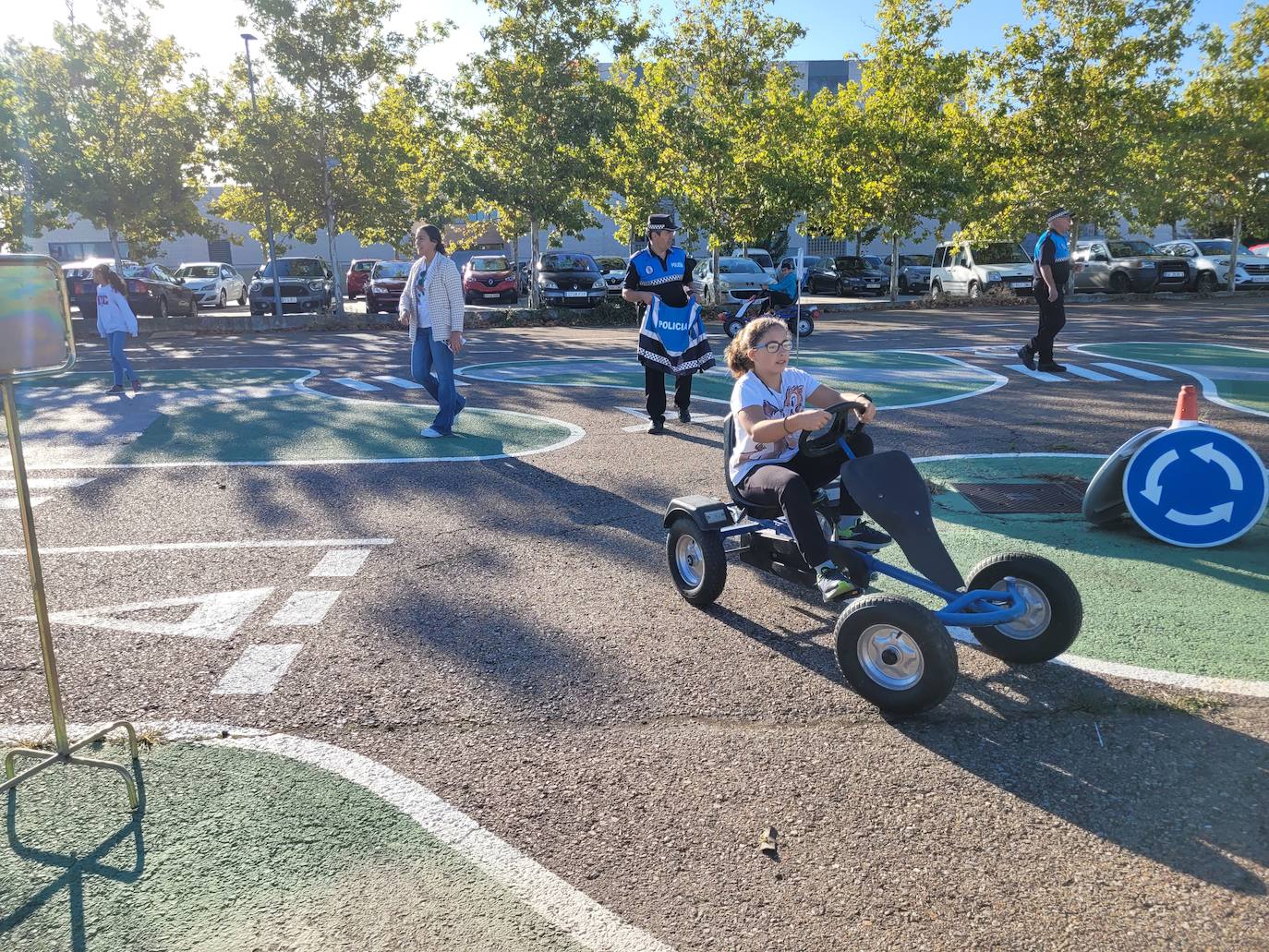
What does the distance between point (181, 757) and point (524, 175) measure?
2091 centimetres

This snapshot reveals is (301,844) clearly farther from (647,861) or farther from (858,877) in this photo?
(858,877)

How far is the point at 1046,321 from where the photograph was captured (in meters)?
12.3

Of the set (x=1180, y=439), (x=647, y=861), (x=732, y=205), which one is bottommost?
(x=647, y=861)

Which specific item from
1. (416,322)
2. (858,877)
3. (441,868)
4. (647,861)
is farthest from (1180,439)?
(416,322)

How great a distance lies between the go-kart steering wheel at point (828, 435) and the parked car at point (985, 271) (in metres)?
25.0

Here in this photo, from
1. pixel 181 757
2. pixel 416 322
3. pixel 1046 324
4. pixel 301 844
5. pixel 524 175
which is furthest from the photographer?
pixel 524 175

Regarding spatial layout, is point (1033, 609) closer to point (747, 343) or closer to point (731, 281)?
point (747, 343)

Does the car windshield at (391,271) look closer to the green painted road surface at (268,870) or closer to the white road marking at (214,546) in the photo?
the white road marking at (214,546)

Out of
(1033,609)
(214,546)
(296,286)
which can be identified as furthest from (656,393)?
(296,286)

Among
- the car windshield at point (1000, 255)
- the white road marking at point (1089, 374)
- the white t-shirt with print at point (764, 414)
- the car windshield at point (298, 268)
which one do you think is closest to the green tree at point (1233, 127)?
the car windshield at point (1000, 255)

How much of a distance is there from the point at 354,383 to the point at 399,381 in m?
0.61

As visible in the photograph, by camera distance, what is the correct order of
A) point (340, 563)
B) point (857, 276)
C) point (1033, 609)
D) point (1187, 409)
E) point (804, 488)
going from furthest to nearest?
point (857, 276)
point (340, 563)
point (1187, 409)
point (804, 488)
point (1033, 609)

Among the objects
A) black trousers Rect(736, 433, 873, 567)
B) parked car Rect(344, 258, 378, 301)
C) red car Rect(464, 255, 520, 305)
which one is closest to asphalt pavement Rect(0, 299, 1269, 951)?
black trousers Rect(736, 433, 873, 567)

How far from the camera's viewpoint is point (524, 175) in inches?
890
